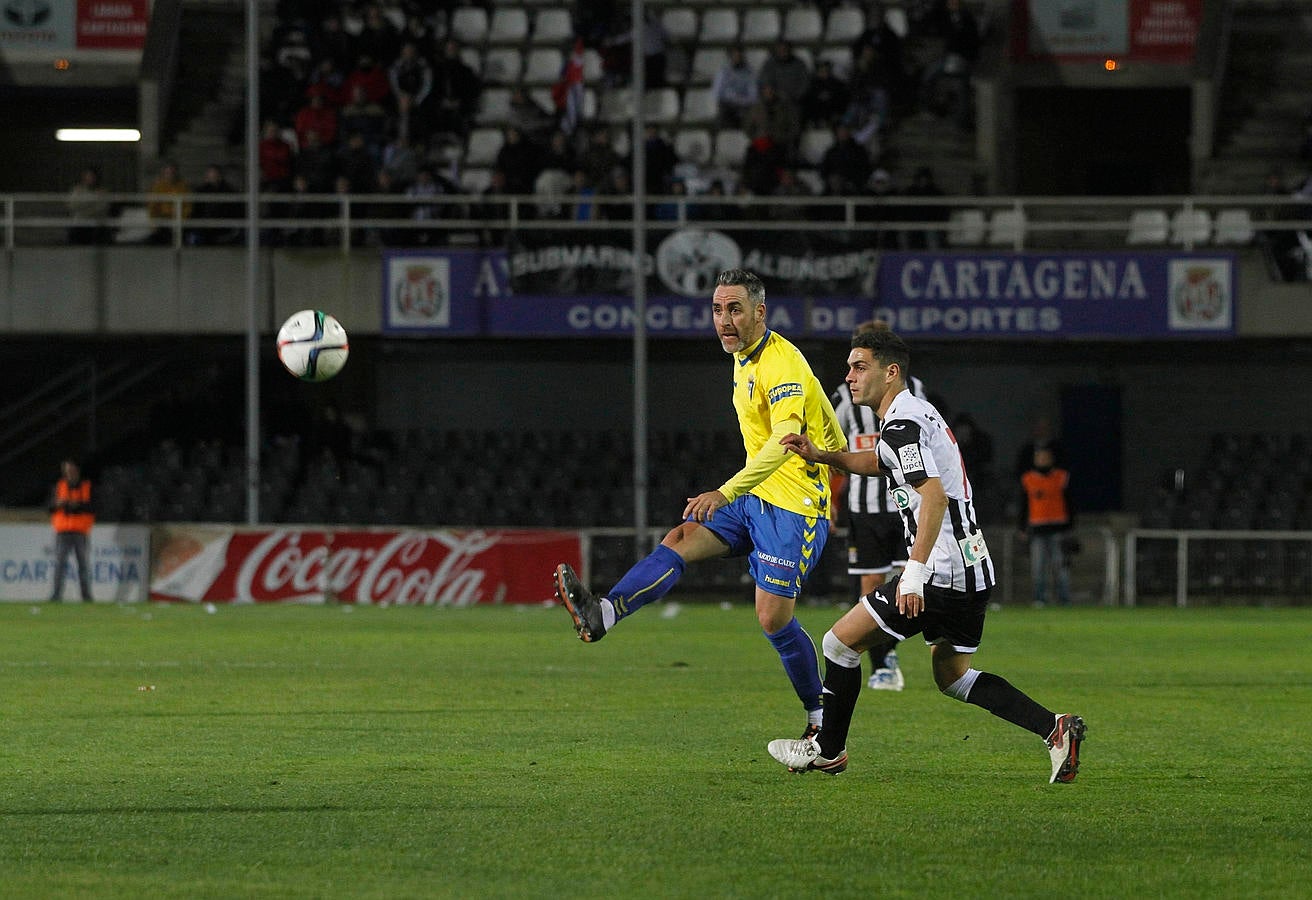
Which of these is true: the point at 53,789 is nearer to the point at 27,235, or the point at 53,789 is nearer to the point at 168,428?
the point at 168,428

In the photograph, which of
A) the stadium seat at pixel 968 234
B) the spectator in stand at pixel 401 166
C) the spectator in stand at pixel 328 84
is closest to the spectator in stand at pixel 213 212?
the spectator in stand at pixel 328 84

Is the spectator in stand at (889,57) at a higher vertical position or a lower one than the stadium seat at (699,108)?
higher

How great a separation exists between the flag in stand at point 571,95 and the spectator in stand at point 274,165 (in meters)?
4.05

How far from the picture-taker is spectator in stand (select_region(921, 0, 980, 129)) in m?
29.8

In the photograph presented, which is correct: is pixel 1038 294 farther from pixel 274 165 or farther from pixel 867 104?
pixel 274 165

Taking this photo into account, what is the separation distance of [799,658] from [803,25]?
2395cm

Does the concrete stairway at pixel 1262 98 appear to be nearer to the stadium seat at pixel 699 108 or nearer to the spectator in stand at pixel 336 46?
the stadium seat at pixel 699 108

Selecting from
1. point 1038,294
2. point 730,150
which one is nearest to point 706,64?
point 730,150

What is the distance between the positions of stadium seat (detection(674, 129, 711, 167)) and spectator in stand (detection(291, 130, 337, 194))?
518cm

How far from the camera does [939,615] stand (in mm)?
7555

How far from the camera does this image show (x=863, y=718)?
33.8 feet

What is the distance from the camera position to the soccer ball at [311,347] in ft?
41.0

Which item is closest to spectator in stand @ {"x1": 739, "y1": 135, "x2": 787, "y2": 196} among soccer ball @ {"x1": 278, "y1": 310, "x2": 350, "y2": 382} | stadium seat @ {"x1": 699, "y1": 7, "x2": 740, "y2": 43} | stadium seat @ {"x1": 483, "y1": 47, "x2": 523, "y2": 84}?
stadium seat @ {"x1": 699, "y1": 7, "x2": 740, "y2": 43}

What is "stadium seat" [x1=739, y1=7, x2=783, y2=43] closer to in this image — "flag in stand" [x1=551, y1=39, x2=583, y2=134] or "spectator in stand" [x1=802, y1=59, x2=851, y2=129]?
"spectator in stand" [x1=802, y1=59, x2=851, y2=129]
